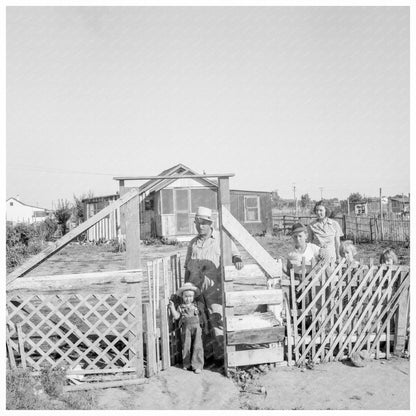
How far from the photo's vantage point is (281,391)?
4637 mm

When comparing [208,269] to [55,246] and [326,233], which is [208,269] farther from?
[326,233]

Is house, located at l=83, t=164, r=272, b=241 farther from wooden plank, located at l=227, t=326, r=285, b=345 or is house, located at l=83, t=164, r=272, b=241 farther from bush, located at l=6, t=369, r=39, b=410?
bush, located at l=6, t=369, r=39, b=410

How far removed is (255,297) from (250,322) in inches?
12.6

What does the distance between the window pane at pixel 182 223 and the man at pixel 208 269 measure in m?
17.0

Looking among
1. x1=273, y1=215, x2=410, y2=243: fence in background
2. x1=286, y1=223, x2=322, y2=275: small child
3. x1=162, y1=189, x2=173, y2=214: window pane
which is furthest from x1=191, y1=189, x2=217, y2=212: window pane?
x1=286, y1=223, x2=322, y2=275: small child

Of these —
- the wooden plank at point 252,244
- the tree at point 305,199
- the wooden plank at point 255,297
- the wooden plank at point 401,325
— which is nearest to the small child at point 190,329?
the wooden plank at point 255,297

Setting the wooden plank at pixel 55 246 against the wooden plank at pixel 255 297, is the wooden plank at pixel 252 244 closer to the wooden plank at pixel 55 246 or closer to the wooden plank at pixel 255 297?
the wooden plank at pixel 255 297

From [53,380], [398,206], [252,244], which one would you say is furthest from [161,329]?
[398,206]

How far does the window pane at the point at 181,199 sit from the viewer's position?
22.8 m

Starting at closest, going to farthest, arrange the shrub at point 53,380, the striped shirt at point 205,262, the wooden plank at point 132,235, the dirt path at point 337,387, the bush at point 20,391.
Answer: the bush at point 20,391, the dirt path at point 337,387, the shrub at point 53,380, the wooden plank at point 132,235, the striped shirt at point 205,262

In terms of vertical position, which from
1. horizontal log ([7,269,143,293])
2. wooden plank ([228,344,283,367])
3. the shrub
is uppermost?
horizontal log ([7,269,143,293])

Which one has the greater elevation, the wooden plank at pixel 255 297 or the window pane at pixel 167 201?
the window pane at pixel 167 201

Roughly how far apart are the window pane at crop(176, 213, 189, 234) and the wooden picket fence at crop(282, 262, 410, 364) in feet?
57.1

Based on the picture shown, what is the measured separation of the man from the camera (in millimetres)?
5656
